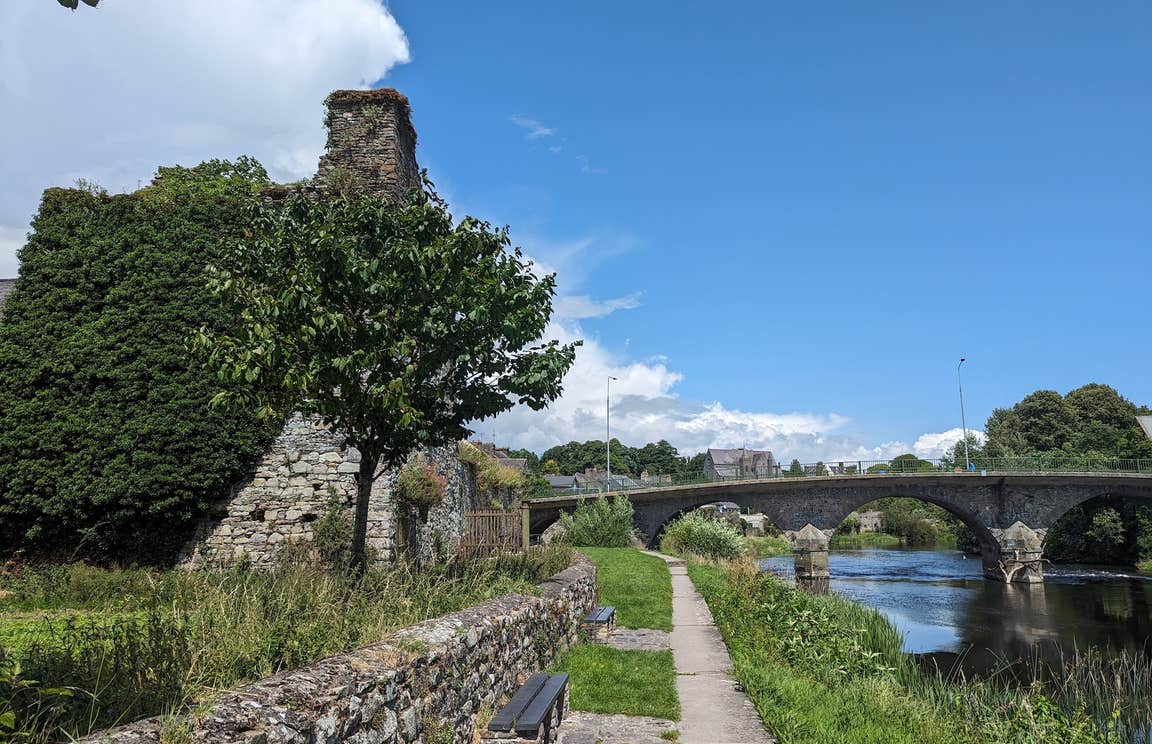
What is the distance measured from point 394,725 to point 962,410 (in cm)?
5699

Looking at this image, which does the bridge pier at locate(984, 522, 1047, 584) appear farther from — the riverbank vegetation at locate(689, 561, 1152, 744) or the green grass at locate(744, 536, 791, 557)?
the riverbank vegetation at locate(689, 561, 1152, 744)

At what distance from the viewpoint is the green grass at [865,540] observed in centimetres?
6494

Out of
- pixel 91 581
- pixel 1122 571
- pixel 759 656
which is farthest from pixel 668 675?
pixel 1122 571

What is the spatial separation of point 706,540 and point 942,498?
852 inches

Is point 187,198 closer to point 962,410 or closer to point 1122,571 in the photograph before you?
point 1122,571

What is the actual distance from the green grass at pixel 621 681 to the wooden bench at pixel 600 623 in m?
0.39

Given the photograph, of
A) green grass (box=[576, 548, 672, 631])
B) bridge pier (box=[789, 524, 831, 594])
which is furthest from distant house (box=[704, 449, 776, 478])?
green grass (box=[576, 548, 672, 631])

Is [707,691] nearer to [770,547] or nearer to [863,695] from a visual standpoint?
[863,695]

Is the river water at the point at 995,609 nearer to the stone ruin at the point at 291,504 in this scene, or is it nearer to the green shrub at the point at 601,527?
the green shrub at the point at 601,527

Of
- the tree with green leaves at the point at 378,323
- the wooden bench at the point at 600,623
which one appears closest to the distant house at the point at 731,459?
the wooden bench at the point at 600,623

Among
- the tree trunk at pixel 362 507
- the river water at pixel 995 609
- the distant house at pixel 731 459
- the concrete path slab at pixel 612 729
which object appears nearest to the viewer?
the concrete path slab at pixel 612 729

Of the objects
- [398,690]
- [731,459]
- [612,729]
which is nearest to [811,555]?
[612,729]

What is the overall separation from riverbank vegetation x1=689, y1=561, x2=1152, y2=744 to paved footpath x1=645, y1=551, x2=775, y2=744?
0.56ft

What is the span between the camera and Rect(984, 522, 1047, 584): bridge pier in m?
38.2
